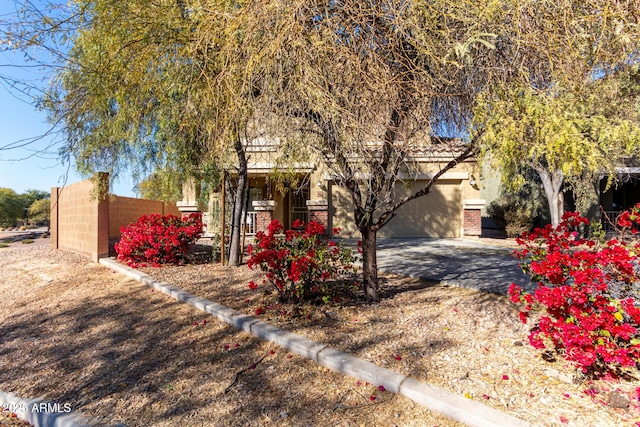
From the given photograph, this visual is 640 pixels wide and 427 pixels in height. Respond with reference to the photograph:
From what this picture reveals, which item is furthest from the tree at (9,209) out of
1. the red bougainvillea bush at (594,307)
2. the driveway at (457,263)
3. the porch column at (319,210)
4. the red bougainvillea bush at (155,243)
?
the red bougainvillea bush at (594,307)

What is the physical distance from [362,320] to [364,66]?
2873 mm

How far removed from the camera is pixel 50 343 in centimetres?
446

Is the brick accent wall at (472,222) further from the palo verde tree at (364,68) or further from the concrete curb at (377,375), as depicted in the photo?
the concrete curb at (377,375)

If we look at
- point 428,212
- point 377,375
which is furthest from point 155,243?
point 428,212

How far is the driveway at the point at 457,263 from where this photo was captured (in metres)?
6.28

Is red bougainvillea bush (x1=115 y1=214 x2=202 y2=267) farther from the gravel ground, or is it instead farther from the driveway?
the driveway

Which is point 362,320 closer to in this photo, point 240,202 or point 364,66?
point 364,66

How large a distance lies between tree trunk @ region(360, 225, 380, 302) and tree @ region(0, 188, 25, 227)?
112ft

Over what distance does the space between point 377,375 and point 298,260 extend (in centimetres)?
177

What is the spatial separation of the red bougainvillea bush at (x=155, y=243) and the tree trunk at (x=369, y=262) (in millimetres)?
4824

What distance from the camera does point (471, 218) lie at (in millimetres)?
13867

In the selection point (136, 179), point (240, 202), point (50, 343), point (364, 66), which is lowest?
point (50, 343)

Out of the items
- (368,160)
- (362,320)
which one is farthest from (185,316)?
(368,160)

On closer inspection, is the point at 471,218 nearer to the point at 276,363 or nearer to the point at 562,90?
the point at 562,90
